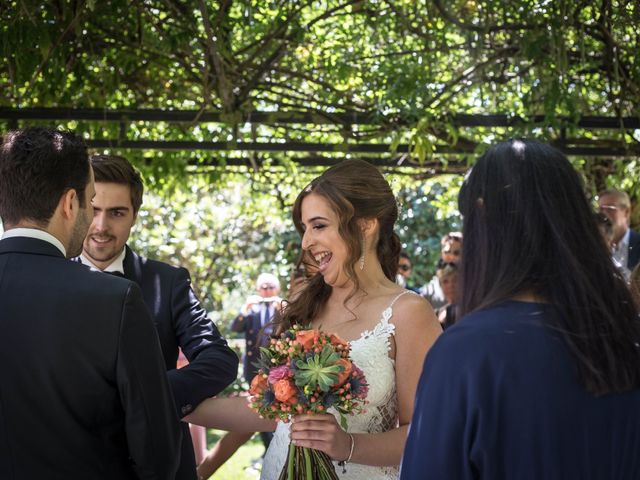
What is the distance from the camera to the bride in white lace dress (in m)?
3.24

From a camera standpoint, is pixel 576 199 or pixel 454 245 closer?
pixel 576 199

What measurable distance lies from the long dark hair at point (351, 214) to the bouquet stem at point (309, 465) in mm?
625

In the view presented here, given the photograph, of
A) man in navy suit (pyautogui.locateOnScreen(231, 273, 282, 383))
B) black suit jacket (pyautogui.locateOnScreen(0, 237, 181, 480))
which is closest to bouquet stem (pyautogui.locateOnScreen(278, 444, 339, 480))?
black suit jacket (pyautogui.locateOnScreen(0, 237, 181, 480))

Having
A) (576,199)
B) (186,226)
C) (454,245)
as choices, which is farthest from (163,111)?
(186,226)

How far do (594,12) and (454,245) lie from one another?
2.28m

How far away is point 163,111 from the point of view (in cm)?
742

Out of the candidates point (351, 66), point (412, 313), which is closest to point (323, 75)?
point (351, 66)

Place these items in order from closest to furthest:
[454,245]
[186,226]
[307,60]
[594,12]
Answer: [594,12] → [454,245] → [307,60] → [186,226]

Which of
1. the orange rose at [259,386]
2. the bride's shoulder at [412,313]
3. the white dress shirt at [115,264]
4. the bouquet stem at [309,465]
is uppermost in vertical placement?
the white dress shirt at [115,264]

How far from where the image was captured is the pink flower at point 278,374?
2893mm

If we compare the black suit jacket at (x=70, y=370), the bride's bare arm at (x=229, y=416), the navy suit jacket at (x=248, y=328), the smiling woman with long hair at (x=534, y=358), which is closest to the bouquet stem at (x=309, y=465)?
the bride's bare arm at (x=229, y=416)

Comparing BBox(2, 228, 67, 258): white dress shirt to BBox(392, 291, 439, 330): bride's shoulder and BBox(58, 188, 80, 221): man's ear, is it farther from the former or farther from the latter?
BBox(392, 291, 439, 330): bride's shoulder

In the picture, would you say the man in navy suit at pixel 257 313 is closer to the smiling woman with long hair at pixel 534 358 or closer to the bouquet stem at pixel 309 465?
the bouquet stem at pixel 309 465

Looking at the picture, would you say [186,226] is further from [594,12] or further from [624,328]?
[624,328]
